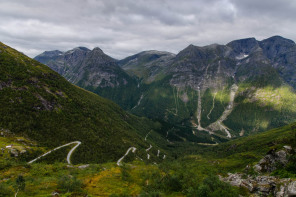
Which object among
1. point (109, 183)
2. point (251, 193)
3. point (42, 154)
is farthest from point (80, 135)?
point (251, 193)

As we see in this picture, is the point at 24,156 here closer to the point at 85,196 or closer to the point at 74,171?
the point at 74,171

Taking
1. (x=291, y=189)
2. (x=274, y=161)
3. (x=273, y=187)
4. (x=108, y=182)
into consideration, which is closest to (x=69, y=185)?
(x=108, y=182)

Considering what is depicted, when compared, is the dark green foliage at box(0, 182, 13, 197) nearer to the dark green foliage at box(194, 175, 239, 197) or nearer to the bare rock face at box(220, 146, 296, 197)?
the dark green foliage at box(194, 175, 239, 197)

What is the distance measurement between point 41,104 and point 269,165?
222663mm

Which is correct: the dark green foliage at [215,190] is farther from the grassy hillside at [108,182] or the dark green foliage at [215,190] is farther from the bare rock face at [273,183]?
the bare rock face at [273,183]

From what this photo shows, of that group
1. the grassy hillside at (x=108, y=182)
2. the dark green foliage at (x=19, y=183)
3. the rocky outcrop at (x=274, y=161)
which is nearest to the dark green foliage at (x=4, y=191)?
the grassy hillside at (x=108, y=182)

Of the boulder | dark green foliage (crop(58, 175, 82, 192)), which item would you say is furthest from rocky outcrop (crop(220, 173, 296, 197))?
dark green foliage (crop(58, 175, 82, 192))

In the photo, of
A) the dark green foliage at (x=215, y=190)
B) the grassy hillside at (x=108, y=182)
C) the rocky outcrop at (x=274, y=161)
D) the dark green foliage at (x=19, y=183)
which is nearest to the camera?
the dark green foliage at (x=215, y=190)

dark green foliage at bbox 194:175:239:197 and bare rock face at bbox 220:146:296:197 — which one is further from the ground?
bare rock face at bbox 220:146:296:197

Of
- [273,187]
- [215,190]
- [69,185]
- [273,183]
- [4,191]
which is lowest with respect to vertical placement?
[69,185]

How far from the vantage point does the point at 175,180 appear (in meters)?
99.7

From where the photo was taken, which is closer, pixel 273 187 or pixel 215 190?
pixel 273 187

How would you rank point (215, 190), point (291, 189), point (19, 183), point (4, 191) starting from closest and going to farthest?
point (291, 189)
point (4, 191)
point (215, 190)
point (19, 183)

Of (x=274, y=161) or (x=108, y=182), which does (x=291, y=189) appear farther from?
(x=108, y=182)
